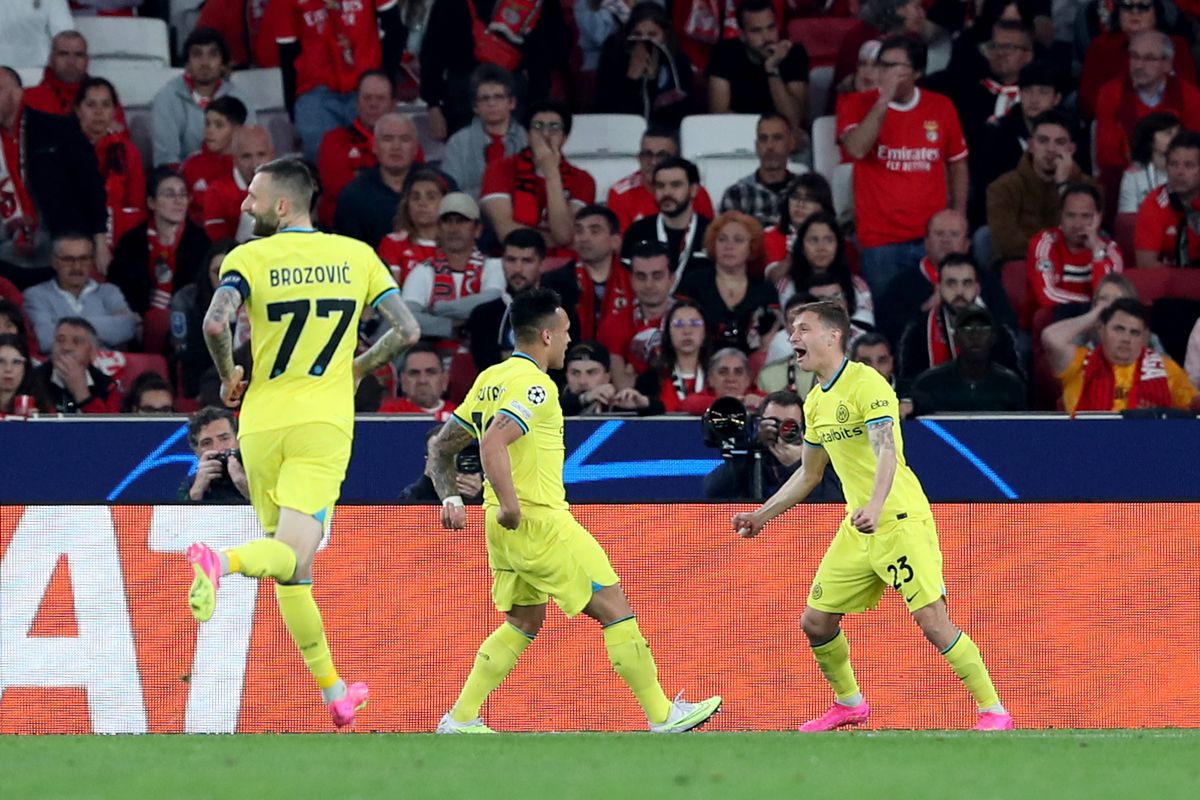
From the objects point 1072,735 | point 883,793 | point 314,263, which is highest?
point 314,263

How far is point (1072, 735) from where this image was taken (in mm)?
8312

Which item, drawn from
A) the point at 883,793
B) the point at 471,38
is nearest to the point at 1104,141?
the point at 471,38

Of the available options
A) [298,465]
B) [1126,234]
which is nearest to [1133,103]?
[1126,234]

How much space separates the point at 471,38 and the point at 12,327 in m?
4.57

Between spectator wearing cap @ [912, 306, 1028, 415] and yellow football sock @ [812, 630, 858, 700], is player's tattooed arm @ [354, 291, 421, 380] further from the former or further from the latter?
spectator wearing cap @ [912, 306, 1028, 415]

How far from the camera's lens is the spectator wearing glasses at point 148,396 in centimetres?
1267

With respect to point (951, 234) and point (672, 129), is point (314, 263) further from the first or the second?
point (672, 129)

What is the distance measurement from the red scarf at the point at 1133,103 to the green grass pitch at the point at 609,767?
8.15 meters

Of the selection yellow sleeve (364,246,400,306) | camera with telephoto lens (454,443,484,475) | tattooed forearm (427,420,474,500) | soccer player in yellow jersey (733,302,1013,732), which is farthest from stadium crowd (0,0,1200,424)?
yellow sleeve (364,246,400,306)

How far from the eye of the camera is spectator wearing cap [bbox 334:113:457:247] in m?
14.7

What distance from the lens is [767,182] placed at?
14875mm

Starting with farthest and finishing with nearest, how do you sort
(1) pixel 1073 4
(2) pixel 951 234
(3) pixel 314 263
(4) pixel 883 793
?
(1) pixel 1073 4 < (2) pixel 951 234 < (3) pixel 314 263 < (4) pixel 883 793

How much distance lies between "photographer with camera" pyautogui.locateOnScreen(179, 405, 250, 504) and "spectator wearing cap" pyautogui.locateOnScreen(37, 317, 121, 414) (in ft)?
6.96

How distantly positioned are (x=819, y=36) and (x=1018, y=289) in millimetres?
3500
